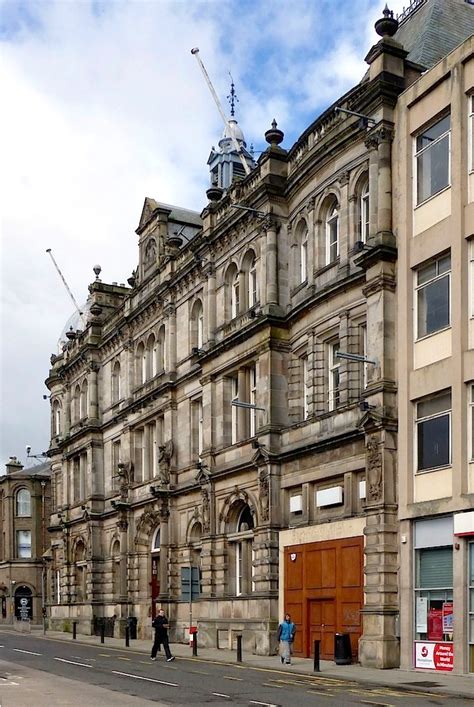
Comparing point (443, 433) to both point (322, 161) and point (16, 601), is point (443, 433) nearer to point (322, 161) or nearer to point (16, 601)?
point (322, 161)

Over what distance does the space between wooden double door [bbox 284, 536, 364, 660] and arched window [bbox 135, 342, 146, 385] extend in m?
20.1

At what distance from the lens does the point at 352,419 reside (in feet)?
101

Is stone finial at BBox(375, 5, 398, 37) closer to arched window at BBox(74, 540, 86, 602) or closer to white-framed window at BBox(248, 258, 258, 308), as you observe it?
white-framed window at BBox(248, 258, 258, 308)

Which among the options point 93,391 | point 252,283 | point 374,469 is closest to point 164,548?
point 252,283

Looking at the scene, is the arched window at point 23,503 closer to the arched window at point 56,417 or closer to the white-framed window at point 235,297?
the arched window at point 56,417

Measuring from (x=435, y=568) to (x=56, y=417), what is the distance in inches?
1829

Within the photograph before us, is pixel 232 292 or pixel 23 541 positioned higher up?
pixel 232 292

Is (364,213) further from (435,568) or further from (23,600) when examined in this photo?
(23,600)

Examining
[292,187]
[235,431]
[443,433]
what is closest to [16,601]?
[235,431]

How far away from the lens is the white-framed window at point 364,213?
31734 mm

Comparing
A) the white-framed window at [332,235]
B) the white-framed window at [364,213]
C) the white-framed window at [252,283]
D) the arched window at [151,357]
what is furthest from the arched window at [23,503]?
the white-framed window at [364,213]

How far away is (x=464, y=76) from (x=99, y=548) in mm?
37729

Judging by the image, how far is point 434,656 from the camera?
85.4 ft

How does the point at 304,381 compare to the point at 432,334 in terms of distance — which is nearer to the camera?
the point at 432,334
